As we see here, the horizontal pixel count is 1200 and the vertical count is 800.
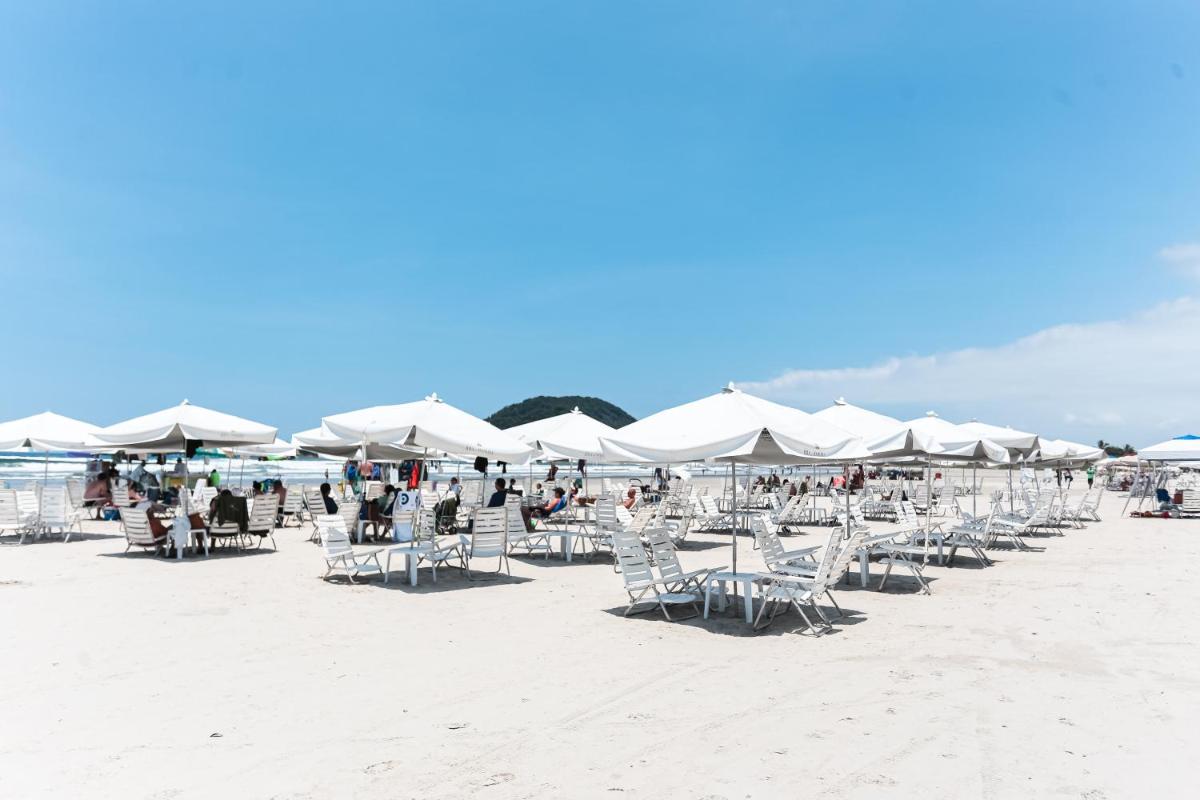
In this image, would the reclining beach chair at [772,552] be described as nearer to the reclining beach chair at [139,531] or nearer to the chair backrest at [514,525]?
the chair backrest at [514,525]

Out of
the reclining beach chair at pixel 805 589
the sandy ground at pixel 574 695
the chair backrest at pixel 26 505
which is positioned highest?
the chair backrest at pixel 26 505

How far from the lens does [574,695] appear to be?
5324 mm

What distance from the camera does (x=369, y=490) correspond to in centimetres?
1708

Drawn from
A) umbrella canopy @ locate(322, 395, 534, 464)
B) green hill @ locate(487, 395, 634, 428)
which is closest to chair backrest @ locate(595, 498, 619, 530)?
umbrella canopy @ locate(322, 395, 534, 464)

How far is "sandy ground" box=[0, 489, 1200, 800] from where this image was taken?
396 centimetres

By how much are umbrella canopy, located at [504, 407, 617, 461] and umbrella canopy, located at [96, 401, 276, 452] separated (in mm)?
4121

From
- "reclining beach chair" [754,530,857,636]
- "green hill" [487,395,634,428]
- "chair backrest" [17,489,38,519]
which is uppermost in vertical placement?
"green hill" [487,395,634,428]

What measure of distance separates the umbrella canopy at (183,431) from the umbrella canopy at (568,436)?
4121mm

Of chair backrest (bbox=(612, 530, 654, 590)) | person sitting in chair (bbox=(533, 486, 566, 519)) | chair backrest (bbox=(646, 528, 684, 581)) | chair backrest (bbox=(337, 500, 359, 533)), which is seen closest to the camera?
chair backrest (bbox=(612, 530, 654, 590))

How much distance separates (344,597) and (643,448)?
12.1 feet

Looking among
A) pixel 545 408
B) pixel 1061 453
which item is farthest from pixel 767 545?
pixel 545 408

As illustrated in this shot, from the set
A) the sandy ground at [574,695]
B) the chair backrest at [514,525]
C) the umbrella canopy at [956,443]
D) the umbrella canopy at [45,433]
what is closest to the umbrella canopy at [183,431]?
the umbrella canopy at [45,433]

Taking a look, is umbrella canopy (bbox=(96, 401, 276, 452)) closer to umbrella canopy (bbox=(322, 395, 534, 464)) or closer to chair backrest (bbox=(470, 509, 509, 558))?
umbrella canopy (bbox=(322, 395, 534, 464))

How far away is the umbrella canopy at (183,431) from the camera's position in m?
12.2
